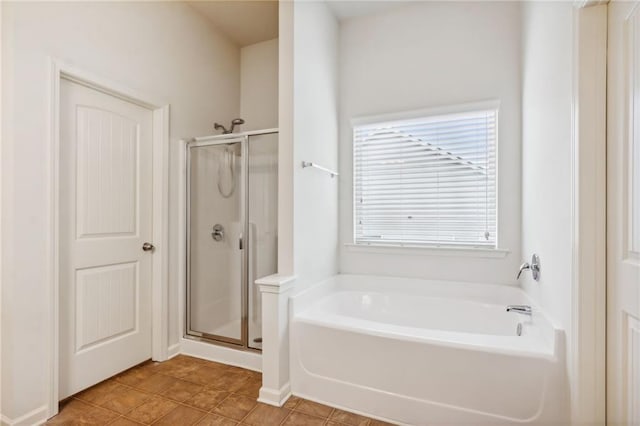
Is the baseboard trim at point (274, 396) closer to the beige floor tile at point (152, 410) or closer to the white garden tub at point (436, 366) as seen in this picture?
the white garden tub at point (436, 366)

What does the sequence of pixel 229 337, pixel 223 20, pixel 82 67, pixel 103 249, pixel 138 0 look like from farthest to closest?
pixel 223 20 → pixel 229 337 → pixel 138 0 → pixel 103 249 → pixel 82 67

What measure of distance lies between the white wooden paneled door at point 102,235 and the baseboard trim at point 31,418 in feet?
0.56

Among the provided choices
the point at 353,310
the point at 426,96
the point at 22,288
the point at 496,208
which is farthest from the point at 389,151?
the point at 22,288

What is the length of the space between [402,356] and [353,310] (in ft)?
2.92

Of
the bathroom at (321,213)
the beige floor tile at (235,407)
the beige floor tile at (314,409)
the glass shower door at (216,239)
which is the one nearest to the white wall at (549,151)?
the bathroom at (321,213)

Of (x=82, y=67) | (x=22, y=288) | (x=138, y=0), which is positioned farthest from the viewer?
(x=138, y=0)

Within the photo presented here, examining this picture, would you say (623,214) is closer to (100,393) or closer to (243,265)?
(243,265)

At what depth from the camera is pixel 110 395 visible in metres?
1.97

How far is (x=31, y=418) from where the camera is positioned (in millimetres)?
1657

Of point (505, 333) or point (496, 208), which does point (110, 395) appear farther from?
point (496, 208)

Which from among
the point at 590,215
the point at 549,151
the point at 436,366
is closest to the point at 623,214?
the point at 590,215

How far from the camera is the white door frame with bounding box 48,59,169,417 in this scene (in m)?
1.76

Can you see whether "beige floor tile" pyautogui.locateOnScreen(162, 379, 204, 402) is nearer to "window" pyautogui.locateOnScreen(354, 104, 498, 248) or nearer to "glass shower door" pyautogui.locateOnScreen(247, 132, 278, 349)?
"glass shower door" pyautogui.locateOnScreen(247, 132, 278, 349)

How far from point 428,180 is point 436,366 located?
1.48 m
